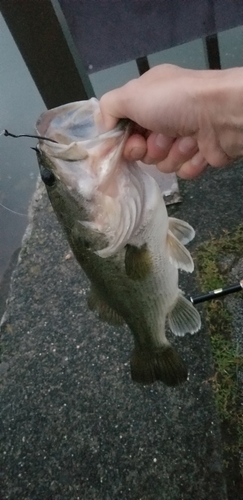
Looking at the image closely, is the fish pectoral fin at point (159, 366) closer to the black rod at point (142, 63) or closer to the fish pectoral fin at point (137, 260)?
the fish pectoral fin at point (137, 260)

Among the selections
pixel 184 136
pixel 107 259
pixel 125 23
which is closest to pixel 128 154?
pixel 184 136

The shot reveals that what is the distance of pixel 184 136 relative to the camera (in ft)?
5.54

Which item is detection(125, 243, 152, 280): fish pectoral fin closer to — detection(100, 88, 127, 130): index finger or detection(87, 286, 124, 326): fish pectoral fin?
detection(87, 286, 124, 326): fish pectoral fin

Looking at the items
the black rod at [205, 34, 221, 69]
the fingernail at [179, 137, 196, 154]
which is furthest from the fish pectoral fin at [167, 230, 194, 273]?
the black rod at [205, 34, 221, 69]

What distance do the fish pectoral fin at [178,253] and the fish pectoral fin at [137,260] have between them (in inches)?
4.4

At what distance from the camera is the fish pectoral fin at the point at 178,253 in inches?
77.2

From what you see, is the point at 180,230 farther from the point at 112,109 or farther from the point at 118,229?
the point at 112,109

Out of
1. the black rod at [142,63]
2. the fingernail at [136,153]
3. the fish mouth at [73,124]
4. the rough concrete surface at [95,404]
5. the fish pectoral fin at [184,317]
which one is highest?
the fish mouth at [73,124]

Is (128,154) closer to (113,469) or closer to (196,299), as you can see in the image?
(196,299)

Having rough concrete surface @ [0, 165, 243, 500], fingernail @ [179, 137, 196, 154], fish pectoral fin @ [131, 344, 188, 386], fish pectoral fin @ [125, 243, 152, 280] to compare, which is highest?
fingernail @ [179, 137, 196, 154]

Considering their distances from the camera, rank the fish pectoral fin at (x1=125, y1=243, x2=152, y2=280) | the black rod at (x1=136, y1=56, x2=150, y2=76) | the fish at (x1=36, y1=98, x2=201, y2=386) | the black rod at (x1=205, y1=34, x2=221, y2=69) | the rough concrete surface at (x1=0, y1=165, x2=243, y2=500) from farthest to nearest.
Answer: the black rod at (x1=136, y1=56, x2=150, y2=76), the black rod at (x1=205, y1=34, x2=221, y2=69), the rough concrete surface at (x1=0, y1=165, x2=243, y2=500), the fish pectoral fin at (x1=125, y1=243, x2=152, y2=280), the fish at (x1=36, y1=98, x2=201, y2=386)

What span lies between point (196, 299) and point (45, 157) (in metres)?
1.02

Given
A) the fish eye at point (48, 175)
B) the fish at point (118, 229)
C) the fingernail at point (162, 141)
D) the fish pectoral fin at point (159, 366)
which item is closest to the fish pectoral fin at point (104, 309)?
the fish at point (118, 229)

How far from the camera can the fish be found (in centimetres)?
157
